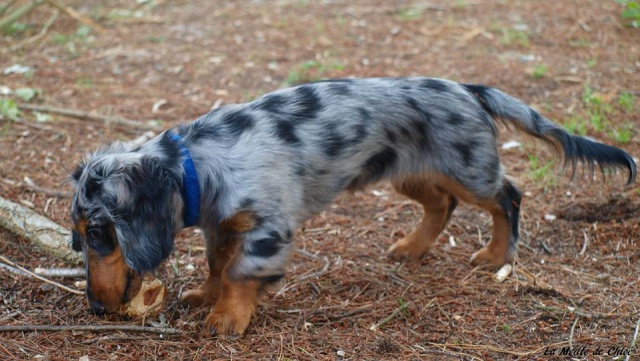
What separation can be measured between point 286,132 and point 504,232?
5.32 ft

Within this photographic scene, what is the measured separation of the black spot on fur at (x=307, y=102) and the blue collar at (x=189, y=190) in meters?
0.68

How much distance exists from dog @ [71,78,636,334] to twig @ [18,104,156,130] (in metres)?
2.74

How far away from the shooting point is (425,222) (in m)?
5.05

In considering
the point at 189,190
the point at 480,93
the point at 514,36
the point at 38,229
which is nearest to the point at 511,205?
the point at 480,93

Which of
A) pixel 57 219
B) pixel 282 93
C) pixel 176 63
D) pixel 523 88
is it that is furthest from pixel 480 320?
pixel 176 63

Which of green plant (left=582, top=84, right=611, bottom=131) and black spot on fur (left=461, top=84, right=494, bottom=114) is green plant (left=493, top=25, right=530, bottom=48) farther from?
black spot on fur (left=461, top=84, right=494, bottom=114)

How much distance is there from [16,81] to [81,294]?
14.5ft

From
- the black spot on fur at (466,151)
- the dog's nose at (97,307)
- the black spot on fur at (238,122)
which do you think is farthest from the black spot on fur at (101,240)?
the black spot on fur at (466,151)

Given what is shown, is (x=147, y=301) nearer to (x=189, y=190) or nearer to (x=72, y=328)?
(x=72, y=328)

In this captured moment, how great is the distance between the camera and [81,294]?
4.24 m

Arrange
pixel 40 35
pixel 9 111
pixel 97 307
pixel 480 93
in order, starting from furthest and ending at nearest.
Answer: pixel 40 35 → pixel 9 111 → pixel 480 93 → pixel 97 307

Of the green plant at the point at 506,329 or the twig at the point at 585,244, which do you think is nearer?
the green plant at the point at 506,329

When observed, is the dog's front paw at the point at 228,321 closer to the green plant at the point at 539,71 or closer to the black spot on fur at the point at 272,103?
the black spot on fur at the point at 272,103

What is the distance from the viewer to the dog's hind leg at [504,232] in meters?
4.78
